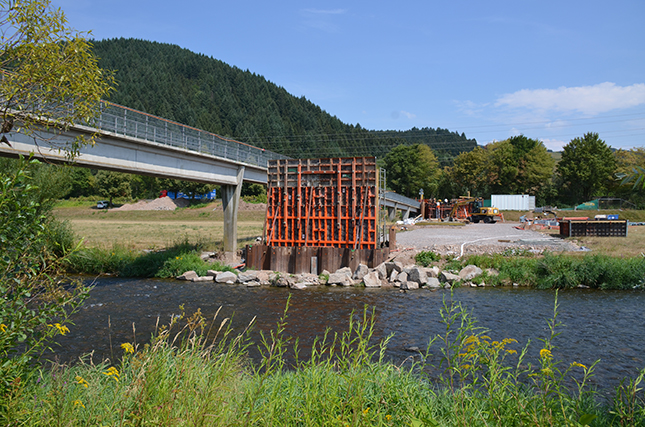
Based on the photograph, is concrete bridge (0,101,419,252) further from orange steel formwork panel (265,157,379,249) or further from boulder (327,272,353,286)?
boulder (327,272,353,286)

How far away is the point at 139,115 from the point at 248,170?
10776mm

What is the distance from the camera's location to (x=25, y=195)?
420 centimetres

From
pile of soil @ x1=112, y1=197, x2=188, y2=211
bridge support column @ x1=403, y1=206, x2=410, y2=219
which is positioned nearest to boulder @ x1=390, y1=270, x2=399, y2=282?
bridge support column @ x1=403, y1=206, x2=410, y2=219

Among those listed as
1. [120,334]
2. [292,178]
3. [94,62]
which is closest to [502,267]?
[292,178]

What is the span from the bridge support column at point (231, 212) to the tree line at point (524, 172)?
4822 centimetres

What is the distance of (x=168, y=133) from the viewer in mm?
22219

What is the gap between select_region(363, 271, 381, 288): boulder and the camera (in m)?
18.9

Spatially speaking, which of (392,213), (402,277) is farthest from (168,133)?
(392,213)

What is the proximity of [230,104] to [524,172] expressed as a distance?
10038cm

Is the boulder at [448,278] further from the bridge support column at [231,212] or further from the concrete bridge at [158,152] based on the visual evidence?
the bridge support column at [231,212]

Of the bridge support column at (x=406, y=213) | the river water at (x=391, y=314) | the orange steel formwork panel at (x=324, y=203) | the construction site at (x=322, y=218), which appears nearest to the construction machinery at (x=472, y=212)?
the bridge support column at (x=406, y=213)

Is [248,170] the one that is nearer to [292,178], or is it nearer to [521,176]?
[292,178]

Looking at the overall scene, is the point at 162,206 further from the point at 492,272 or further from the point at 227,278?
the point at 492,272

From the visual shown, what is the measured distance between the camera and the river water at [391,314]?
32.4ft
